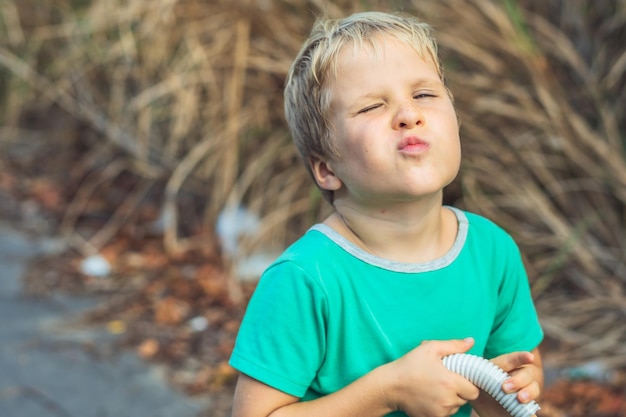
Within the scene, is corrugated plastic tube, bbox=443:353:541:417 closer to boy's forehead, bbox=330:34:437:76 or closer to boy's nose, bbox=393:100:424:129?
boy's nose, bbox=393:100:424:129

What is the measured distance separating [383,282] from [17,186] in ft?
14.0

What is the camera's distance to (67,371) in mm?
3650

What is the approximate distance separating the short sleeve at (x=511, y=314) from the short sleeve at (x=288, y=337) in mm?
455

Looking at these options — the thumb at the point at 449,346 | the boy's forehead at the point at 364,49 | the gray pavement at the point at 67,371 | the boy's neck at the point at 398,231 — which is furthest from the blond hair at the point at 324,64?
the gray pavement at the point at 67,371

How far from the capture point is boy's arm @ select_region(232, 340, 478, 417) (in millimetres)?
1807

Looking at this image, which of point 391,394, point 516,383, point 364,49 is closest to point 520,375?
point 516,383

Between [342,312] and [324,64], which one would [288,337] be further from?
[324,64]

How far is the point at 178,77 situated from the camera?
451 centimetres

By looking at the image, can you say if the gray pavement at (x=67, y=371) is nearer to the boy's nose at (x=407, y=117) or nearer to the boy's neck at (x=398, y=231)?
the boy's neck at (x=398, y=231)

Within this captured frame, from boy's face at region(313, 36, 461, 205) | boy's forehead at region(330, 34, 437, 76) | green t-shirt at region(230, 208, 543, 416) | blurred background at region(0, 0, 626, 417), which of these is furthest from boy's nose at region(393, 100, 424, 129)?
blurred background at region(0, 0, 626, 417)

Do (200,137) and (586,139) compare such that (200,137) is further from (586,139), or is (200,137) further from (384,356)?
(384,356)

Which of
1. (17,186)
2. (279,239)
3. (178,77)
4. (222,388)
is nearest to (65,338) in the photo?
(222,388)

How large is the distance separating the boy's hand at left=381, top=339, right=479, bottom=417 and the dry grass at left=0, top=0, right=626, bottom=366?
76.1 inches

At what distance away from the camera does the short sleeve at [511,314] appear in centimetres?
212
